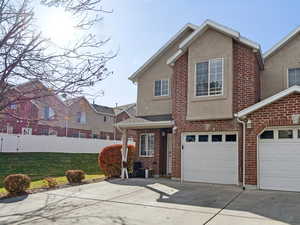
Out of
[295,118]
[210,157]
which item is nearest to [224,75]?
[295,118]

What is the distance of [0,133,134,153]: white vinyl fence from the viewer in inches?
1021

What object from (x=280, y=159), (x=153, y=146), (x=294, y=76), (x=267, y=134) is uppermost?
(x=294, y=76)

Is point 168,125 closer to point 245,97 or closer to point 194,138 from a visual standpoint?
point 194,138

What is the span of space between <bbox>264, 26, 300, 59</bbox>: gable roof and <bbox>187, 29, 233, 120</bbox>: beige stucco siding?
10.4 ft

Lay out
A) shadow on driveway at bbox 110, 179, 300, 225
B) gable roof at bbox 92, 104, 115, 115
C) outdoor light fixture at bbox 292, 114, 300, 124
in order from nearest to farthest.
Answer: shadow on driveway at bbox 110, 179, 300, 225, outdoor light fixture at bbox 292, 114, 300, 124, gable roof at bbox 92, 104, 115, 115

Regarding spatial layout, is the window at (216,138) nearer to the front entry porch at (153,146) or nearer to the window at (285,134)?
the window at (285,134)

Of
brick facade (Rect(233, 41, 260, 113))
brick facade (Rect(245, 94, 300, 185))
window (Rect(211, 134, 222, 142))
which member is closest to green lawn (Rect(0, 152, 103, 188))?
window (Rect(211, 134, 222, 142))

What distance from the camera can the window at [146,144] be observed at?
682 inches

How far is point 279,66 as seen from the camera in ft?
49.6

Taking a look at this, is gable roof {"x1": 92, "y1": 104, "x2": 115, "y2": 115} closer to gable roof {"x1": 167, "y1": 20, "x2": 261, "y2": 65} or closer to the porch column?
the porch column

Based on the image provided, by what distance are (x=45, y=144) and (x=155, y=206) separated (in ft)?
74.3

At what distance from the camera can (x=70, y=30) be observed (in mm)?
8250

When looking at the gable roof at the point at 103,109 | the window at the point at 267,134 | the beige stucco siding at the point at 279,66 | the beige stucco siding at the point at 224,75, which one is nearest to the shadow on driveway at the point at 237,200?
the window at the point at 267,134

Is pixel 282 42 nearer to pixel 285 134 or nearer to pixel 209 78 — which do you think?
pixel 209 78
